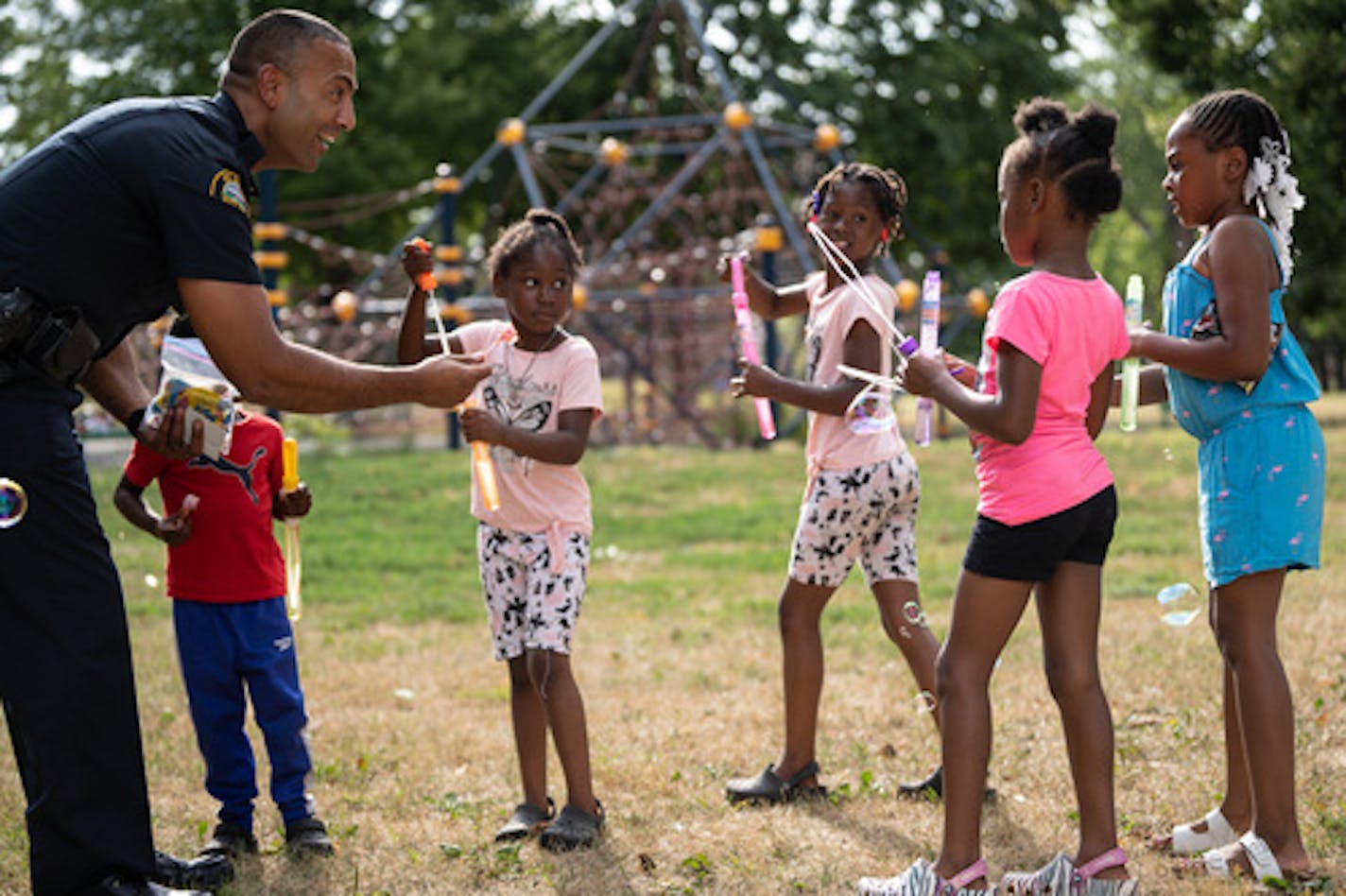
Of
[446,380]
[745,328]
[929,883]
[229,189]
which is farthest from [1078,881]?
[229,189]

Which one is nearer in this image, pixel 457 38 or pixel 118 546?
pixel 118 546

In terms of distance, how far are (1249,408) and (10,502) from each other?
2907 millimetres

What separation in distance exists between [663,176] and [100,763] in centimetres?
2254

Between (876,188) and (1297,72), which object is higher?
(1297,72)

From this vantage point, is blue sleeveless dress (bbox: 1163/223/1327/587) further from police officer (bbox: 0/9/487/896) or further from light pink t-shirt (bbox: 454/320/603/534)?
police officer (bbox: 0/9/487/896)

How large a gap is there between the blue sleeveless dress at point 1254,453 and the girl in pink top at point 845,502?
3.15 ft

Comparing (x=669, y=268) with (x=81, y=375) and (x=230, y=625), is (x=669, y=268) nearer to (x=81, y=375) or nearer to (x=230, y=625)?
(x=230, y=625)

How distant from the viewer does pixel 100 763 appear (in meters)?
3.52

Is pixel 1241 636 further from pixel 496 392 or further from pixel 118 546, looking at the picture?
pixel 118 546

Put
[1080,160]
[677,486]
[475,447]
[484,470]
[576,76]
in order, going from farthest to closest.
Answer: [576,76] → [677,486] → [475,447] → [484,470] → [1080,160]

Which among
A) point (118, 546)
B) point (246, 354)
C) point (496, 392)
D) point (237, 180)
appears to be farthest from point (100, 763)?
point (118, 546)

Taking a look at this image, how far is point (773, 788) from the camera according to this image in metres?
4.80

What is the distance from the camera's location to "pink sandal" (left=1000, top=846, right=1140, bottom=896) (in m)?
3.74

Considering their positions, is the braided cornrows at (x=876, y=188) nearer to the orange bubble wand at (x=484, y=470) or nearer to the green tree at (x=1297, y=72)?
the orange bubble wand at (x=484, y=470)
